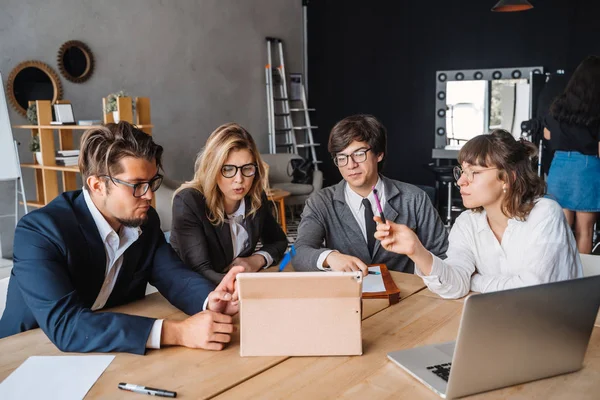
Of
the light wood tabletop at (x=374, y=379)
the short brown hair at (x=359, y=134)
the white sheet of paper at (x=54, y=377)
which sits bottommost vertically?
the light wood tabletop at (x=374, y=379)

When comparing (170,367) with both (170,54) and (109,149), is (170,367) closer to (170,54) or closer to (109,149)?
(109,149)

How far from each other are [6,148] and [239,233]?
3.10 meters

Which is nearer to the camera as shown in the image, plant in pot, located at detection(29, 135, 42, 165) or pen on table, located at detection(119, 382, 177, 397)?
pen on table, located at detection(119, 382, 177, 397)

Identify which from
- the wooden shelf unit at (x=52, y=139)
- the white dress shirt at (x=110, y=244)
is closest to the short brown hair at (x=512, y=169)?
the white dress shirt at (x=110, y=244)

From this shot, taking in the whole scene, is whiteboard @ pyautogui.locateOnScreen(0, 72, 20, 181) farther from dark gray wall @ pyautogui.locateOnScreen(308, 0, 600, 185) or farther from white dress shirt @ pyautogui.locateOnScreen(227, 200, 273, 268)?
dark gray wall @ pyautogui.locateOnScreen(308, 0, 600, 185)

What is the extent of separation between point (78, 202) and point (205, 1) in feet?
19.2

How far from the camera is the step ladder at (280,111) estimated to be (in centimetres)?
786

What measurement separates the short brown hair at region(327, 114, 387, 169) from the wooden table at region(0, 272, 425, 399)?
121cm

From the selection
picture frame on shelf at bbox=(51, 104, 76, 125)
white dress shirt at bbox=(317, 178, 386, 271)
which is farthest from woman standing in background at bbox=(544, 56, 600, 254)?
picture frame on shelf at bbox=(51, 104, 76, 125)

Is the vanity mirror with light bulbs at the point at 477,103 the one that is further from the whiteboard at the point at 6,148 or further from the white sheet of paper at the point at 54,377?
the white sheet of paper at the point at 54,377

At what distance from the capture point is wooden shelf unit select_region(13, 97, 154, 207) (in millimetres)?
4807

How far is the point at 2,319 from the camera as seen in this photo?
5.84 feet

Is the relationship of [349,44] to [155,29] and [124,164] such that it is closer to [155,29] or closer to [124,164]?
[155,29]

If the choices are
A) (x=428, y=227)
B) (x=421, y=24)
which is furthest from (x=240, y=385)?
(x=421, y=24)
